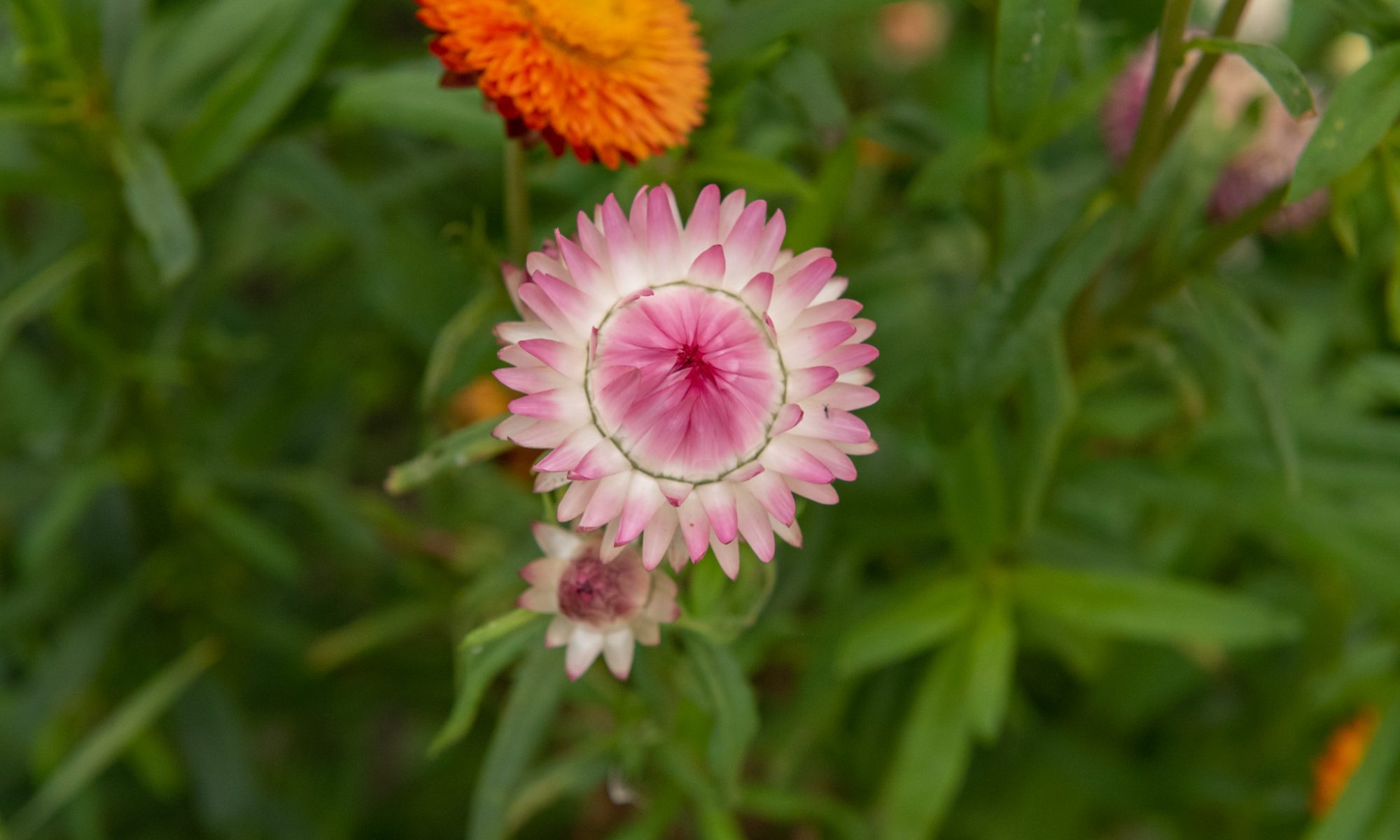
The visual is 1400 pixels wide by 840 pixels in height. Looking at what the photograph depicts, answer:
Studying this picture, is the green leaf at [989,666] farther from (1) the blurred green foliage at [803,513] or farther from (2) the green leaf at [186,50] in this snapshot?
(2) the green leaf at [186,50]

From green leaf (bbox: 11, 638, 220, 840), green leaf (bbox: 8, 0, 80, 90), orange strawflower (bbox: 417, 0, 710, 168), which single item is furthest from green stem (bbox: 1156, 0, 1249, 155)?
green leaf (bbox: 11, 638, 220, 840)

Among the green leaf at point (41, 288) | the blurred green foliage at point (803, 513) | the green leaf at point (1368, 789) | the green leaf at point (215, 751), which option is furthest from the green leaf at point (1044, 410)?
the green leaf at point (215, 751)

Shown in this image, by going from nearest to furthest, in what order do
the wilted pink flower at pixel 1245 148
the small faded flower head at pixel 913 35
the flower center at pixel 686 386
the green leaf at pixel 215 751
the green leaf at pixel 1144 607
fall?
the flower center at pixel 686 386 < the green leaf at pixel 1144 607 < the wilted pink flower at pixel 1245 148 < the green leaf at pixel 215 751 < the small faded flower head at pixel 913 35

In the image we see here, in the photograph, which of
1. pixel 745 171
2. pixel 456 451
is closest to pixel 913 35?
pixel 745 171

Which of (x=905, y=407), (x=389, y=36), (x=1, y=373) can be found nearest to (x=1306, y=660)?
(x=905, y=407)

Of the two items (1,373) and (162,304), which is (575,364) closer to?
(162,304)

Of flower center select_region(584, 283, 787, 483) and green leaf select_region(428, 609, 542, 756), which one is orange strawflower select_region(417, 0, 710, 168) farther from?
green leaf select_region(428, 609, 542, 756)

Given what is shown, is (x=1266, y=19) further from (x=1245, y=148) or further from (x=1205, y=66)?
(x=1205, y=66)
